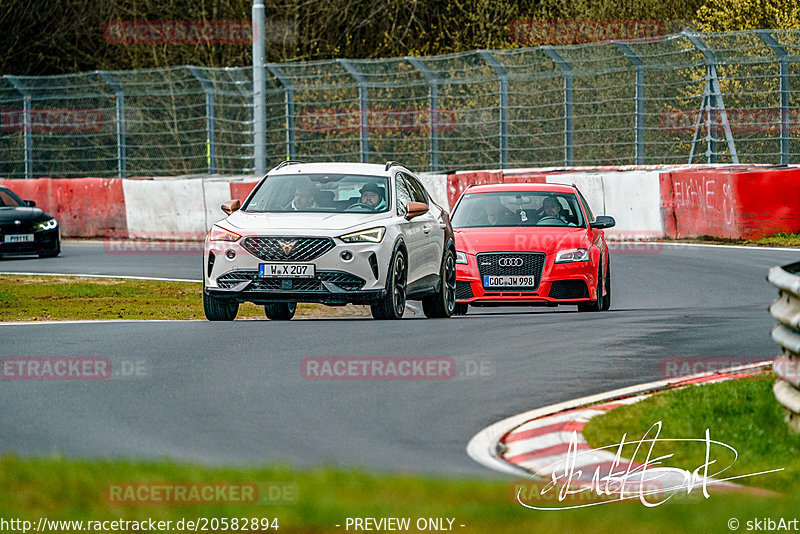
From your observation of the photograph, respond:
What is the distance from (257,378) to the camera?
Answer: 411 inches

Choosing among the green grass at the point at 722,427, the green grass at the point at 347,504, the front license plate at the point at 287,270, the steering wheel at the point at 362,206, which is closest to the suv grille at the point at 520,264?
the steering wheel at the point at 362,206

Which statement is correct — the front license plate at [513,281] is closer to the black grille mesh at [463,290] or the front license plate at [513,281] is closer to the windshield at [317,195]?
the black grille mesh at [463,290]

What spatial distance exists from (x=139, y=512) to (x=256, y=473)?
90 centimetres

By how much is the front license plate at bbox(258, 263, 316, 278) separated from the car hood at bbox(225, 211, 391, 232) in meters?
0.36

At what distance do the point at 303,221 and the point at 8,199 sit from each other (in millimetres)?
14677

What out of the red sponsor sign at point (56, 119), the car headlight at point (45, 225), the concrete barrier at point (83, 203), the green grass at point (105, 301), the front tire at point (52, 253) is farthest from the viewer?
the red sponsor sign at point (56, 119)

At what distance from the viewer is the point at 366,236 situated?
13.8 meters

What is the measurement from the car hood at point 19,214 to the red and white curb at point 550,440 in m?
17.2

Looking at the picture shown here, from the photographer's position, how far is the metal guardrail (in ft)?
26.1

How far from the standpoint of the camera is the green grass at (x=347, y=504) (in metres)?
5.68

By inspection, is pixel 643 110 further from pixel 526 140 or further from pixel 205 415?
pixel 205 415

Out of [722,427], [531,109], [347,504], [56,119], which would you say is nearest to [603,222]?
[722,427]

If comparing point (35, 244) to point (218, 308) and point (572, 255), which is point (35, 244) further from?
point (572, 255)

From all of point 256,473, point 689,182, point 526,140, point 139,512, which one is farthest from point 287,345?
point 526,140
